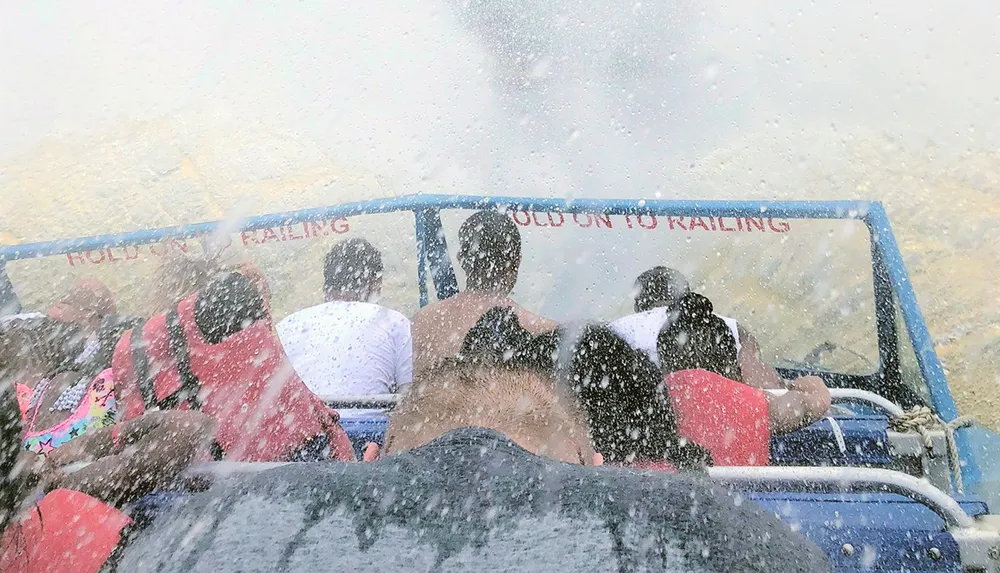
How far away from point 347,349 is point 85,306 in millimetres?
910

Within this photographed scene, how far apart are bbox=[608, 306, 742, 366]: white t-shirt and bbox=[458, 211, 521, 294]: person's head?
360 millimetres

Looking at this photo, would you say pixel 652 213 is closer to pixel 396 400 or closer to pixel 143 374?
pixel 396 400

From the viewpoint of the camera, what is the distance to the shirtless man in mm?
2299

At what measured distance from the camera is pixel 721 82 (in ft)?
29.6

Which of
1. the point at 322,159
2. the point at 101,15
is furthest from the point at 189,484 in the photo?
the point at 101,15

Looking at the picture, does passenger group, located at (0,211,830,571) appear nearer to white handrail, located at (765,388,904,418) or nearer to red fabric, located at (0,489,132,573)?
red fabric, located at (0,489,132,573)

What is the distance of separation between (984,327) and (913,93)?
154 inches

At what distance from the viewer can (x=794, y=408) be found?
5.99ft

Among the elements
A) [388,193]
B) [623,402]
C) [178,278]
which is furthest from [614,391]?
[388,193]

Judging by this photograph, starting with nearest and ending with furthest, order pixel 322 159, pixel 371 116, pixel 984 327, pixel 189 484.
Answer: pixel 189 484 → pixel 984 327 → pixel 371 116 → pixel 322 159

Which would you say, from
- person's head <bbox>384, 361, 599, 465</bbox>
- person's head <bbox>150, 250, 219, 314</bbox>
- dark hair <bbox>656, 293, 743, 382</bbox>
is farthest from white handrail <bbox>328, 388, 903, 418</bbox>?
person's head <bbox>384, 361, 599, 465</bbox>

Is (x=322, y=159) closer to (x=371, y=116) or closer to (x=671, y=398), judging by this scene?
(x=371, y=116)

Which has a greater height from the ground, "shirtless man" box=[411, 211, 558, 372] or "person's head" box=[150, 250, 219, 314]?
"person's head" box=[150, 250, 219, 314]

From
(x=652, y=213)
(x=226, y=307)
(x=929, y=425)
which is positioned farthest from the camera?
(x=652, y=213)
